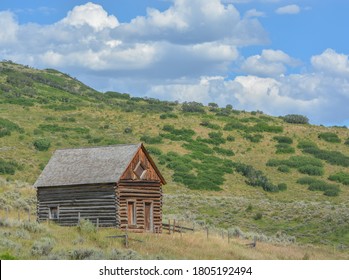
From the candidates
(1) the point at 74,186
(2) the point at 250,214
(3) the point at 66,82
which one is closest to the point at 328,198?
(2) the point at 250,214

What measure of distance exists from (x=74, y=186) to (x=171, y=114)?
58.3 m

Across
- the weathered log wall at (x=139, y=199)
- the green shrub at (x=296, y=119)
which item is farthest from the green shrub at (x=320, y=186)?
the weathered log wall at (x=139, y=199)

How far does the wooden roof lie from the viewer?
37.8 meters

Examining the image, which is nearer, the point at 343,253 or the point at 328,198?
the point at 343,253

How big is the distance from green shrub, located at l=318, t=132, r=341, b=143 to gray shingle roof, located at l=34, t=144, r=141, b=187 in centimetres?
5603

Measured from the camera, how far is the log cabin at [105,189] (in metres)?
37.5

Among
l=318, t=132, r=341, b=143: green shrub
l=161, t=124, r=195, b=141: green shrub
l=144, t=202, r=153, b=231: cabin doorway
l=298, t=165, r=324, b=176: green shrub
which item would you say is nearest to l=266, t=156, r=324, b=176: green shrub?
l=298, t=165, r=324, b=176: green shrub

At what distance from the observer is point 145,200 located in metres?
39.2

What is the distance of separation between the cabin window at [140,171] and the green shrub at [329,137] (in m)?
55.9

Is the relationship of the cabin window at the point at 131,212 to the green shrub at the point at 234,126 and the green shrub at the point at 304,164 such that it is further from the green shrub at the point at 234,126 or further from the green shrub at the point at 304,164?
the green shrub at the point at 234,126

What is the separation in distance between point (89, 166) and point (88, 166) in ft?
0.21

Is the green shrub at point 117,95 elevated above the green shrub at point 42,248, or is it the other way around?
the green shrub at point 117,95
